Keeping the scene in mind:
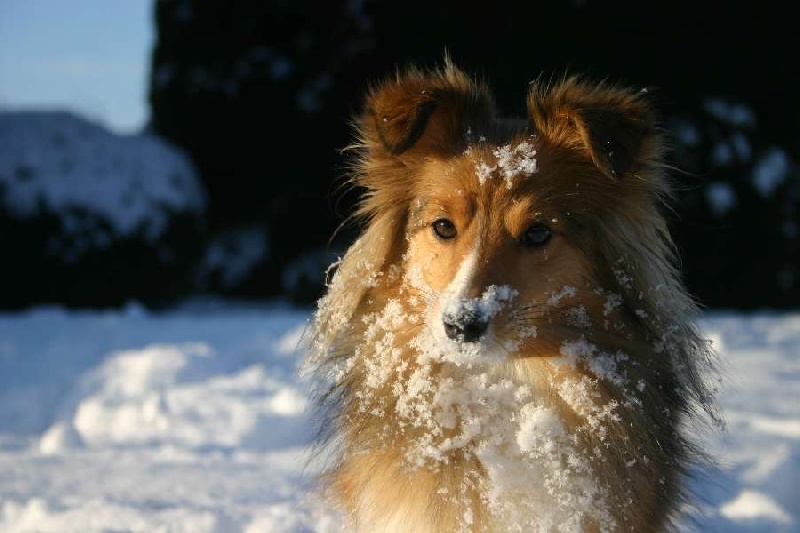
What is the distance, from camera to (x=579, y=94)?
10.5 feet

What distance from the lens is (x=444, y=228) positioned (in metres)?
3.06

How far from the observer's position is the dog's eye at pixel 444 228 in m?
3.03

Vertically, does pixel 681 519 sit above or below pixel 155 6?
below

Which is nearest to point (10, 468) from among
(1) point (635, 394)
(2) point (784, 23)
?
(1) point (635, 394)

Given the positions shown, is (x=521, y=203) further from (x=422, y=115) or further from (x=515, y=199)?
(x=422, y=115)

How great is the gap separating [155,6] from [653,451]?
1000 centimetres

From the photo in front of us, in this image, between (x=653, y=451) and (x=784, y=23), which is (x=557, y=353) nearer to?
(x=653, y=451)

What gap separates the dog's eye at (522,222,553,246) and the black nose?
41 cm

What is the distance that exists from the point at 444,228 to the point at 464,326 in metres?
0.51

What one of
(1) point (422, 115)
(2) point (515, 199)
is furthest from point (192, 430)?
(2) point (515, 199)

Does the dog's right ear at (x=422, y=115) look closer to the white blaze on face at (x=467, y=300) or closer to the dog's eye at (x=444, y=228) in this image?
the dog's eye at (x=444, y=228)

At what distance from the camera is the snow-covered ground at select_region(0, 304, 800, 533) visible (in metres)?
3.75

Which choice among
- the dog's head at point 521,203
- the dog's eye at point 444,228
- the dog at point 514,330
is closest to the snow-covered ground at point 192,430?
the dog at point 514,330

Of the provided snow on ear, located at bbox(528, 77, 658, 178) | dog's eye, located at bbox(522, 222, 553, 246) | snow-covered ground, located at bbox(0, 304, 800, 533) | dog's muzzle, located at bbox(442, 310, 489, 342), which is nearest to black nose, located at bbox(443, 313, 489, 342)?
dog's muzzle, located at bbox(442, 310, 489, 342)
